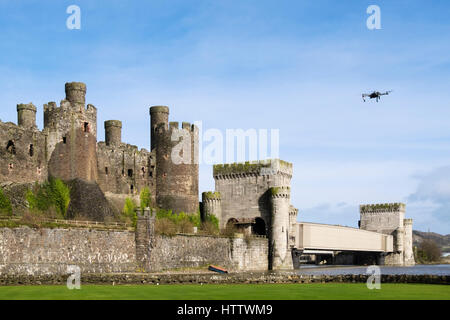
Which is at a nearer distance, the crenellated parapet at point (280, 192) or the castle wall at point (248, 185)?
the crenellated parapet at point (280, 192)

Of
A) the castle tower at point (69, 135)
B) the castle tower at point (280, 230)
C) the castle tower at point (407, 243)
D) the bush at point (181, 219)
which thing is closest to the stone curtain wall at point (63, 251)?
the castle tower at point (69, 135)

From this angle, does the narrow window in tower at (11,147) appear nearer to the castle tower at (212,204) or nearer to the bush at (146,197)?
the bush at (146,197)

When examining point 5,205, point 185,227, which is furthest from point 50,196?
point 185,227

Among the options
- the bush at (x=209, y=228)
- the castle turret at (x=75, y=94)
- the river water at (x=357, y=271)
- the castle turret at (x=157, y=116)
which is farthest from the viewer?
the castle turret at (x=157, y=116)

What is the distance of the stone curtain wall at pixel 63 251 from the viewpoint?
148ft

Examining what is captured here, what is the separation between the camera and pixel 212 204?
83.1 meters


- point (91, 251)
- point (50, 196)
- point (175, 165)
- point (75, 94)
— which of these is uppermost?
point (75, 94)

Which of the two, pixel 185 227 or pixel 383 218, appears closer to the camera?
pixel 185 227

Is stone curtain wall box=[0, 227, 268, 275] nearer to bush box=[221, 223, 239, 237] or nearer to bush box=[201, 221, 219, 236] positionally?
bush box=[201, 221, 219, 236]

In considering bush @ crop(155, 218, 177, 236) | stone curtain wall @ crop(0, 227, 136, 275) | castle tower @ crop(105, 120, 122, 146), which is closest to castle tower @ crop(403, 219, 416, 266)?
castle tower @ crop(105, 120, 122, 146)

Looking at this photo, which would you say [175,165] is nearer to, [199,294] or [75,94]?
[75,94]

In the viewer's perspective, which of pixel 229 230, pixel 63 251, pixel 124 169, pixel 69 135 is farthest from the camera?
pixel 229 230

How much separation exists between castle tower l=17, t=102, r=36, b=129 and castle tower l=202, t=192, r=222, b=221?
27033mm

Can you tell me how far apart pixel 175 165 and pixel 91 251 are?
25.4 metres
